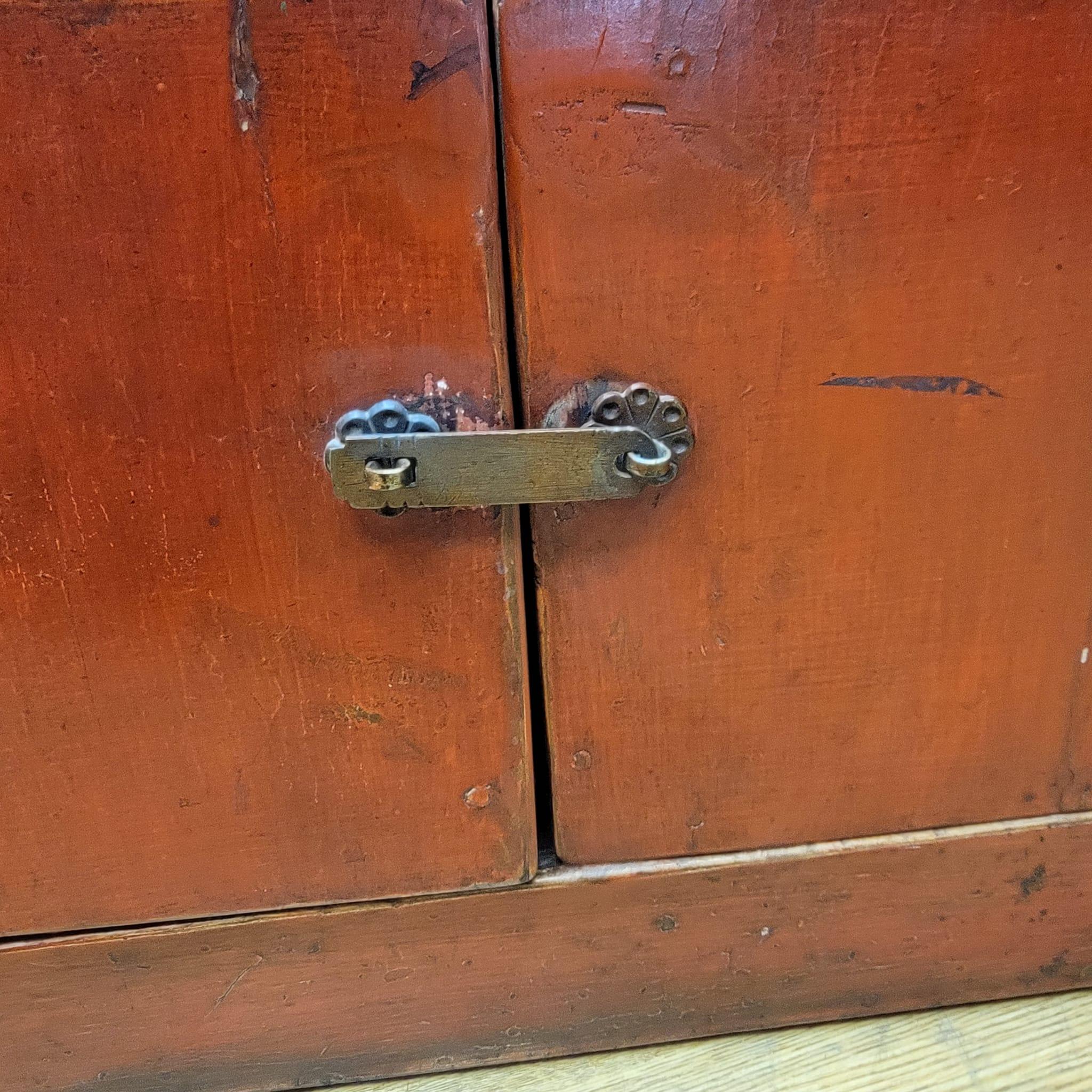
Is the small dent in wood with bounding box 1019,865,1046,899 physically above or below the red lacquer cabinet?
below

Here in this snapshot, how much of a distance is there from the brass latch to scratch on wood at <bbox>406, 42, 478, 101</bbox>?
0.16 metres

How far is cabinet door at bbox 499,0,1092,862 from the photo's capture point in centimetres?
43

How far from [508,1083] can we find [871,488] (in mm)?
522

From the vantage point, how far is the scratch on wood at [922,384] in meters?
0.49

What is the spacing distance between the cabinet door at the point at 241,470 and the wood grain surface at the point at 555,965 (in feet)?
0.14

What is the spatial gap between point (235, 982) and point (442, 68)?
62 centimetres

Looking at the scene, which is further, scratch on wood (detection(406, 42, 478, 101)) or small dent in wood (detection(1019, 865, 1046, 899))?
small dent in wood (detection(1019, 865, 1046, 899))

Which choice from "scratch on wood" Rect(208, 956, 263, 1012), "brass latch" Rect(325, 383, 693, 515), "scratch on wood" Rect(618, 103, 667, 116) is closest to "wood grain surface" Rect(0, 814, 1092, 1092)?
"scratch on wood" Rect(208, 956, 263, 1012)

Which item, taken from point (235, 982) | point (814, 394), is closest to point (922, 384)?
point (814, 394)

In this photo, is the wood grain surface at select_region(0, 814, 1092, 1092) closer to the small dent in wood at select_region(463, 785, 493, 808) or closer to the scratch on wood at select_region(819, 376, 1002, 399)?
the small dent in wood at select_region(463, 785, 493, 808)

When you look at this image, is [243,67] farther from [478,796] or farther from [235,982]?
[235,982]

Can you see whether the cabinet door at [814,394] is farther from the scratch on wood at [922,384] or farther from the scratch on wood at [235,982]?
the scratch on wood at [235,982]

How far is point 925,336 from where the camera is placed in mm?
486

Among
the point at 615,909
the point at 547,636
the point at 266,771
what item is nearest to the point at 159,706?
the point at 266,771
